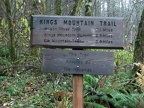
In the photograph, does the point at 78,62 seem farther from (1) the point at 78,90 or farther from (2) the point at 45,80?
(2) the point at 45,80

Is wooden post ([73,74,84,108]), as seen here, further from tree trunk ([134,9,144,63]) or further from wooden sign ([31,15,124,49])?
tree trunk ([134,9,144,63])

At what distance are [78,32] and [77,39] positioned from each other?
0.38 ft

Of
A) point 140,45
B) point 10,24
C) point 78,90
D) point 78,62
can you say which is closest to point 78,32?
point 78,62

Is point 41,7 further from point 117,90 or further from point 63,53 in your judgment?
point 63,53

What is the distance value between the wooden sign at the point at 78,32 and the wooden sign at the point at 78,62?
152 millimetres

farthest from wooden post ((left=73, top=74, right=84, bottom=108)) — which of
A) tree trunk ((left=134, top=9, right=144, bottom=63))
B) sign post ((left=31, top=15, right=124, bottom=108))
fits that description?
tree trunk ((left=134, top=9, right=144, bottom=63))

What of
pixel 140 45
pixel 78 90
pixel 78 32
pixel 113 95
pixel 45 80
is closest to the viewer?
pixel 78 32

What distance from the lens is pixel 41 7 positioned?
365 inches

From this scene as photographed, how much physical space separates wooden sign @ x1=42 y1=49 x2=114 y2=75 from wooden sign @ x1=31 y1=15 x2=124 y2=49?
0.50 ft

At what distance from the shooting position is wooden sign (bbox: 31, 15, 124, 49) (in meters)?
4.43

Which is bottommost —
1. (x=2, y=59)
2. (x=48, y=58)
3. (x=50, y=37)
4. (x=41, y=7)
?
(x=2, y=59)

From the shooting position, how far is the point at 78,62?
14.8 ft

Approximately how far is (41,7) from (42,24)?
195 inches

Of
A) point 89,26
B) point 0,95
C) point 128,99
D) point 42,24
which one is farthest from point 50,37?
point 0,95
